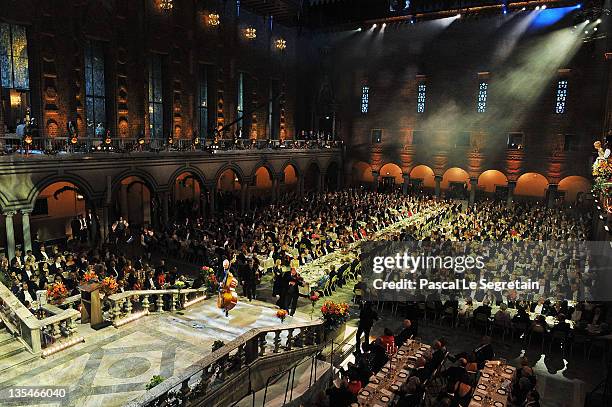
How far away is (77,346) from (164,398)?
3.72m

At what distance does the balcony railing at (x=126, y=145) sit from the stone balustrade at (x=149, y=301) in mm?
10290

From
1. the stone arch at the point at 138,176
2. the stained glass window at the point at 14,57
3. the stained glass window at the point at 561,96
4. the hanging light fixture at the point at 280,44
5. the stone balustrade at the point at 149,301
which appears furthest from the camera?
the hanging light fixture at the point at 280,44

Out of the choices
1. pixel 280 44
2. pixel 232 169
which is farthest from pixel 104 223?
pixel 280 44

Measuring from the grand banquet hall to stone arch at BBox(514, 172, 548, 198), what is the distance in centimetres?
19

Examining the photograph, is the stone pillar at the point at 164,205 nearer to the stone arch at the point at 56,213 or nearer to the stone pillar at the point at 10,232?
the stone arch at the point at 56,213

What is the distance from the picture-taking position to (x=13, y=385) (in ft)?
27.2

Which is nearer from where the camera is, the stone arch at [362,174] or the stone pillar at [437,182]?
the stone pillar at [437,182]

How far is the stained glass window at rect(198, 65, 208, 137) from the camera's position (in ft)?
108

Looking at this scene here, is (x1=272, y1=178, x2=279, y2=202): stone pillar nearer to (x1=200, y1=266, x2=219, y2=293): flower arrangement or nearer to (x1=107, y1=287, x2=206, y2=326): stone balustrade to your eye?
(x1=200, y1=266, x2=219, y2=293): flower arrangement

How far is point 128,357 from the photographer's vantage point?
950 centimetres

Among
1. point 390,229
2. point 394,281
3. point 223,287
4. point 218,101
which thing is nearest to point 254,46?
point 218,101

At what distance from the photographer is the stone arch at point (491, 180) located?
126ft

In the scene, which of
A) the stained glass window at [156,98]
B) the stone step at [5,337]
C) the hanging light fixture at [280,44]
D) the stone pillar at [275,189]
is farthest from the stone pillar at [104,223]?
the hanging light fixture at [280,44]

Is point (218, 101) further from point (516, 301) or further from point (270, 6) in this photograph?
point (516, 301)
